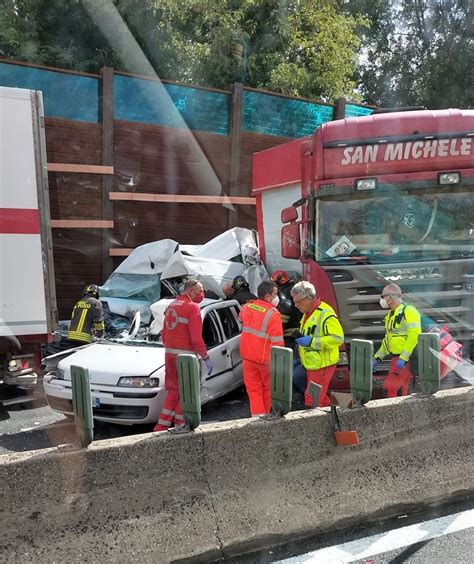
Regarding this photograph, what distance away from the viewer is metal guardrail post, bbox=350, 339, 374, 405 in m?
4.09

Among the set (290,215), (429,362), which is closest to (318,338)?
(429,362)

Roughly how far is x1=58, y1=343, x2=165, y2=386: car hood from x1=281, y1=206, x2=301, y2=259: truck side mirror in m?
2.01

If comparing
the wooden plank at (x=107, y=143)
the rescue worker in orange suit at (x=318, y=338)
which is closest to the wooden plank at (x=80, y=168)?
the wooden plank at (x=107, y=143)

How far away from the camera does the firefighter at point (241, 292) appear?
889 centimetres

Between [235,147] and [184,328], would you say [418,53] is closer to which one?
[235,147]

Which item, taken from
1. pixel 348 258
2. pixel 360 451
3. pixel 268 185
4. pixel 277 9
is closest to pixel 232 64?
pixel 277 9

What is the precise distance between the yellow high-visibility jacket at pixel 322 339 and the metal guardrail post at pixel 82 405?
2728mm

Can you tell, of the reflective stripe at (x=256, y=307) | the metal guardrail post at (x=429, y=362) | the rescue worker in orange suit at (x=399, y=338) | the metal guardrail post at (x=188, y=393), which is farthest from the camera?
the reflective stripe at (x=256, y=307)

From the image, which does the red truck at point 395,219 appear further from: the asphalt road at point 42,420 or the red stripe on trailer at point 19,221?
the red stripe on trailer at point 19,221

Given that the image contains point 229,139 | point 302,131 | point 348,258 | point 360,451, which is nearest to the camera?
point 360,451

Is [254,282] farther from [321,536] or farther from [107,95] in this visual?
[321,536]

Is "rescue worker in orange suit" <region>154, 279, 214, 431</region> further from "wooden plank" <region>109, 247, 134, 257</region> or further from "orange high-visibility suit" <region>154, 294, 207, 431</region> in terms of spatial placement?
"wooden plank" <region>109, 247, 134, 257</region>

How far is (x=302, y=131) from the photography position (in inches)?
605

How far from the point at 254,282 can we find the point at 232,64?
8.22 meters
